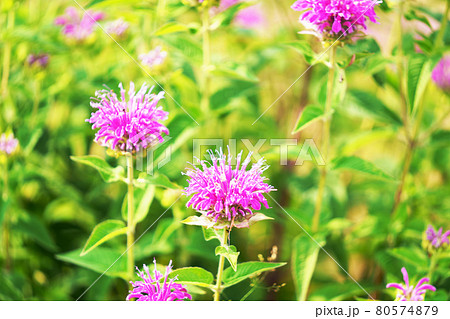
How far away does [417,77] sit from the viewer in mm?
1196

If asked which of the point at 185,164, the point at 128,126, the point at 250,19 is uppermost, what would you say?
the point at 250,19

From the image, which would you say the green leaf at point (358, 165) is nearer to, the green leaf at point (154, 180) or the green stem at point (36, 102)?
the green leaf at point (154, 180)

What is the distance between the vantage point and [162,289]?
3.28ft

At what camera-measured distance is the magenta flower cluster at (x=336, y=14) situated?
1053 millimetres

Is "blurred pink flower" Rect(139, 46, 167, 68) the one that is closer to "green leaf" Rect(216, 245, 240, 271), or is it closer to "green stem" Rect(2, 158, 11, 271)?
"green stem" Rect(2, 158, 11, 271)

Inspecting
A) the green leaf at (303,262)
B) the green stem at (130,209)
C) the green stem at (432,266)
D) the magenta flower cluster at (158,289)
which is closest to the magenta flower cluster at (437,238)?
the green stem at (432,266)

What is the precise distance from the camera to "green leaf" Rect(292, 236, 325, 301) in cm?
118

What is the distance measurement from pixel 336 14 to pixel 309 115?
0.25 metres

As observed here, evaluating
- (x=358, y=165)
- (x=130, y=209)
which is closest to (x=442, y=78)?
(x=358, y=165)

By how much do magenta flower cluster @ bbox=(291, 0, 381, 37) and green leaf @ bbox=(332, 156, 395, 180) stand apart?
0.33m

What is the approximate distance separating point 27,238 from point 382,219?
1253mm

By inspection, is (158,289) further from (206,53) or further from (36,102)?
(36,102)
